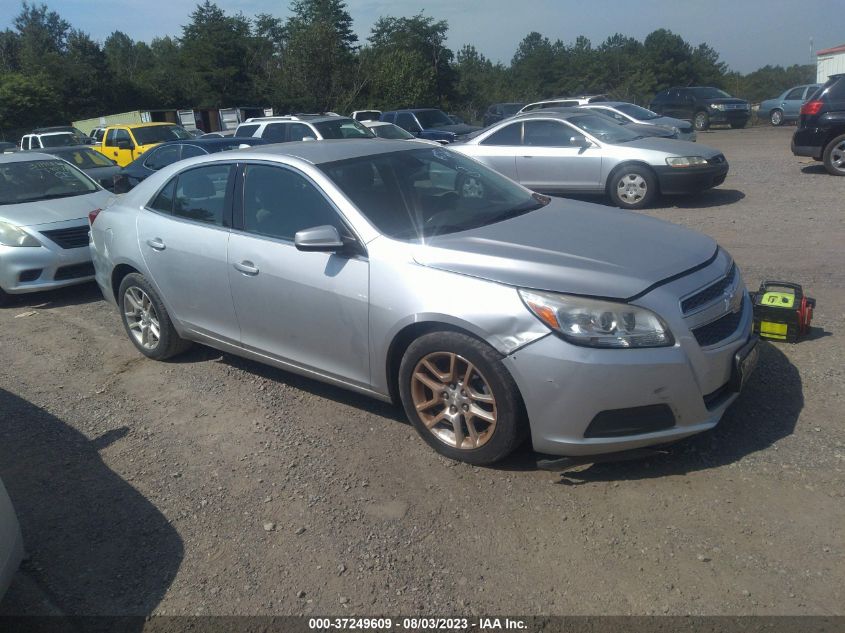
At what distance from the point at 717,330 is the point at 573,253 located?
813 mm

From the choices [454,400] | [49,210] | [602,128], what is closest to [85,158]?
[49,210]

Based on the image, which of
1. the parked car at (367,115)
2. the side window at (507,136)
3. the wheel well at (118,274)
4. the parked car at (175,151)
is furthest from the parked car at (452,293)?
the parked car at (367,115)

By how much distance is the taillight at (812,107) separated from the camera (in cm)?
1237

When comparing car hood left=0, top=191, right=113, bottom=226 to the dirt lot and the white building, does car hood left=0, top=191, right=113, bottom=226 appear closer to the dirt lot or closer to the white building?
the dirt lot

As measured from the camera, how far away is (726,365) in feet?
11.8

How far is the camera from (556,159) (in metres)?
11.3

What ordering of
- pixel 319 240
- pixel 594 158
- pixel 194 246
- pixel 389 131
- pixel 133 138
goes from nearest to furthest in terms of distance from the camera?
pixel 319 240 → pixel 194 246 → pixel 594 158 → pixel 389 131 → pixel 133 138

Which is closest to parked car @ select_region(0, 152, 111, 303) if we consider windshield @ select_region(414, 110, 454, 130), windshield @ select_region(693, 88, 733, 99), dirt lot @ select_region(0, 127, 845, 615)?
dirt lot @ select_region(0, 127, 845, 615)

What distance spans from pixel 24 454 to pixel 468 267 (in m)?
2.93

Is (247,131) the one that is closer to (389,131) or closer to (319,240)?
(389,131)

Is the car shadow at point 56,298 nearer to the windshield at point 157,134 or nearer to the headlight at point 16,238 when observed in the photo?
the headlight at point 16,238

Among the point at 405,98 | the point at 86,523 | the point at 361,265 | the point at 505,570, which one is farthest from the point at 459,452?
the point at 405,98

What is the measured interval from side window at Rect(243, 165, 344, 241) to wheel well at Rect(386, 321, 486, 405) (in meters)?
0.76

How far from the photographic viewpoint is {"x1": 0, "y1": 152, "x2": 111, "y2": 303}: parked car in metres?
7.68
